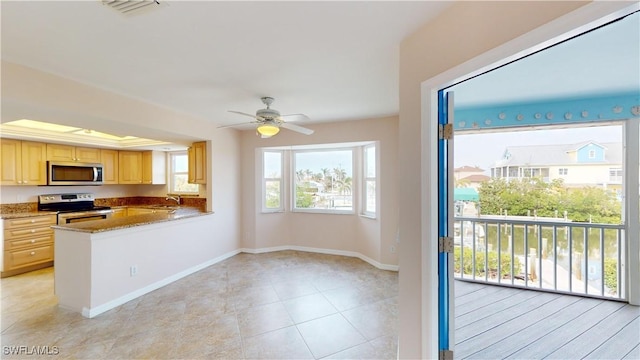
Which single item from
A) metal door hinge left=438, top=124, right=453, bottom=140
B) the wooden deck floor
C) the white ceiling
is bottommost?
the wooden deck floor

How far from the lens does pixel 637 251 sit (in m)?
2.96

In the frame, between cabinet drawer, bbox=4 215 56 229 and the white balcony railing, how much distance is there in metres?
6.21

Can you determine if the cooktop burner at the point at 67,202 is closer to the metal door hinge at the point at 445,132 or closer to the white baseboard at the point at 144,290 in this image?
the white baseboard at the point at 144,290

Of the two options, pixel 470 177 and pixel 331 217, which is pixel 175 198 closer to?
pixel 331 217

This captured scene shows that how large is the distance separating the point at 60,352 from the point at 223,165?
3.11 m

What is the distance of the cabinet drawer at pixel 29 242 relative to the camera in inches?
153

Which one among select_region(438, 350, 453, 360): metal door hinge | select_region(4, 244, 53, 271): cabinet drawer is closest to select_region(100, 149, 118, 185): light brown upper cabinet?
select_region(4, 244, 53, 271): cabinet drawer

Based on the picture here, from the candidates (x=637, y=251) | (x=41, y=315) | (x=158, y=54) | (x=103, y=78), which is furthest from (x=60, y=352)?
(x=637, y=251)

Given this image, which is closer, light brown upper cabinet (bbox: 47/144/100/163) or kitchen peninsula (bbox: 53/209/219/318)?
kitchen peninsula (bbox: 53/209/219/318)

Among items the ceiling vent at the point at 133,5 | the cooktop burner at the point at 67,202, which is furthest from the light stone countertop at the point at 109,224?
the ceiling vent at the point at 133,5

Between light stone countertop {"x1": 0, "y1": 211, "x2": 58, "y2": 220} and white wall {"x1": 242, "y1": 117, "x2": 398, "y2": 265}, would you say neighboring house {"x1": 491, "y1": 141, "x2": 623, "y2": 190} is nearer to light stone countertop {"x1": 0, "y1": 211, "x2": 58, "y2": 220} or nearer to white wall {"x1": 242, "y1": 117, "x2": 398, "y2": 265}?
white wall {"x1": 242, "y1": 117, "x2": 398, "y2": 265}

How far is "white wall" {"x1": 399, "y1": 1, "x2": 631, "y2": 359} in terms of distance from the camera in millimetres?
1269

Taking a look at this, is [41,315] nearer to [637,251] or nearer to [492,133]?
[492,133]

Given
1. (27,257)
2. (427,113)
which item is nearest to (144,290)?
(27,257)
